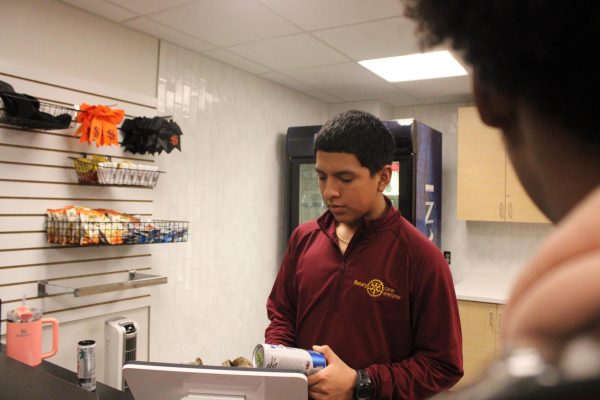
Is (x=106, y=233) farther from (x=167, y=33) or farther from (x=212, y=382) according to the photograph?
(x=212, y=382)

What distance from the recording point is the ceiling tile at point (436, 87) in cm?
383

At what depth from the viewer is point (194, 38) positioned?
2.96m

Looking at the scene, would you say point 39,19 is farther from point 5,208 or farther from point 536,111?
point 536,111

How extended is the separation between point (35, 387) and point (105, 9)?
1899 millimetres

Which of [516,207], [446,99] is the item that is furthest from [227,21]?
[516,207]

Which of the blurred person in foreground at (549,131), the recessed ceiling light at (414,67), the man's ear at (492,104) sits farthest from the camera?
the recessed ceiling light at (414,67)

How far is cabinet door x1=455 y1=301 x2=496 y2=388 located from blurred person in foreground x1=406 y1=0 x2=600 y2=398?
3629 mm

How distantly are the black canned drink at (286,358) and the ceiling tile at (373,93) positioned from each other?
3.12 m

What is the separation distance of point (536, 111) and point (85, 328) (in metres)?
2.77

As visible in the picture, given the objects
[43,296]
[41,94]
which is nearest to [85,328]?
[43,296]

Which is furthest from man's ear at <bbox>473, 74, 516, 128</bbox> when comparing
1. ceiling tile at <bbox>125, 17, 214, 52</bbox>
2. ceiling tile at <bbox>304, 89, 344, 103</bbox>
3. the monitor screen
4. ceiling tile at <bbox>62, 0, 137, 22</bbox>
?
ceiling tile at <bbox>304, 89, 344, 103</bbox>

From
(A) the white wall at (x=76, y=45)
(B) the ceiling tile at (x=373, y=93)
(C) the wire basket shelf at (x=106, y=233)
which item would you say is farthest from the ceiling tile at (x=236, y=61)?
(C) the wire basket shelf at (x=106, y=233)

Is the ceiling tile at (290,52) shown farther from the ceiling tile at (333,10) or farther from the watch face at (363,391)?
the watch face at (363,391)

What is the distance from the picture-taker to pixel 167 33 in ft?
9.43
